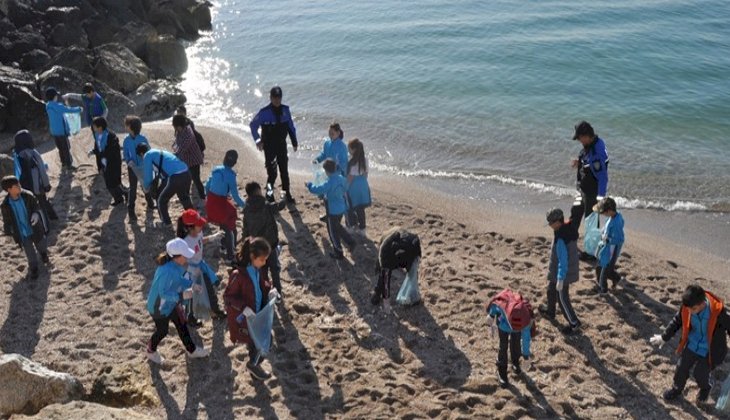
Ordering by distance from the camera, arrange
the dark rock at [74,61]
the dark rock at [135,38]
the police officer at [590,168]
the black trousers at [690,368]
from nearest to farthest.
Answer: the black trousers at [690,368] < the police officer at [590,168] < the dark rock at [74,61] < the dark rock at [135,38]

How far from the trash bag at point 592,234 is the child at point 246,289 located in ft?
A: 16.8

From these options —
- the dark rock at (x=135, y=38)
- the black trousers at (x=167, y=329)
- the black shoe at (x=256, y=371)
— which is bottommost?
the black shoe at (x=256, y=371)

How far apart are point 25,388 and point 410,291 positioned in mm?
4601

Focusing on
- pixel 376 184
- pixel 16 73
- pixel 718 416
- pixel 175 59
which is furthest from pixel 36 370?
pixel 175 59

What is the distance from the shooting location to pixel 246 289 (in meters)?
7.11

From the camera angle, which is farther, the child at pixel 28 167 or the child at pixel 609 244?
the child at pixel 28 167

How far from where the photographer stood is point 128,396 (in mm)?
7258

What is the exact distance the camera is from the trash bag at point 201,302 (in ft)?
27.1

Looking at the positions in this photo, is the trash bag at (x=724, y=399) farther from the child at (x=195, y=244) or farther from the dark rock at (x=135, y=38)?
the dark rock at (x=135, y=38)

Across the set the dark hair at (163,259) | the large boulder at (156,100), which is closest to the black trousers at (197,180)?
the dark hair at (163,259)

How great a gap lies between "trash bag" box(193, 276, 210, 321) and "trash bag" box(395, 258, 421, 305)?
8.18 feet

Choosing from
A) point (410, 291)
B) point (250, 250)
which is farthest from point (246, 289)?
point (410, 291)

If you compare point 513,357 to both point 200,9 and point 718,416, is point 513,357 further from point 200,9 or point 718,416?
point 200,9

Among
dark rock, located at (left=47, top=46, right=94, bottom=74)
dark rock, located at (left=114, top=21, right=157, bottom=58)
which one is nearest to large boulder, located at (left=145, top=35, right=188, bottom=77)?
dark rock, located at (left=114, top=21, right=157, bottom=58)
